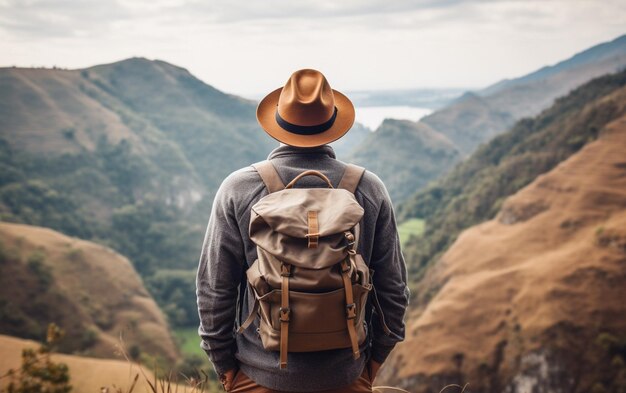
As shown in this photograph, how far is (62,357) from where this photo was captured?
34438 mm

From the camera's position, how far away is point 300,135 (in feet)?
8.00

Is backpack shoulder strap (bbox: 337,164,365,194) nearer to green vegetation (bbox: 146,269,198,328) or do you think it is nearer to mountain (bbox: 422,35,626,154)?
green vegetation (bbox: 146,269,198,328)

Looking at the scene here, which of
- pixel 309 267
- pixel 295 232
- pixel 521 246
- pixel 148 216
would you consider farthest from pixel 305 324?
pixel 148 216

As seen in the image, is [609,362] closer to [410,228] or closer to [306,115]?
[306,115]

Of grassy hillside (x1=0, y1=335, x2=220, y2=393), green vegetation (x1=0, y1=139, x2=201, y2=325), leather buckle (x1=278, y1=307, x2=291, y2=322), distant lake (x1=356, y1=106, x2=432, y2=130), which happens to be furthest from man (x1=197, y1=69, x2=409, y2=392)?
distant lake (x1=356, y1=106, x2=432, y2=130)

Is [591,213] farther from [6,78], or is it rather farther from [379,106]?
[6,78]

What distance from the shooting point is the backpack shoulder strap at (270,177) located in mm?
2322

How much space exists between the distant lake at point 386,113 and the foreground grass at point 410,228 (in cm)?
4324

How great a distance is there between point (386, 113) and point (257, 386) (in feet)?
427

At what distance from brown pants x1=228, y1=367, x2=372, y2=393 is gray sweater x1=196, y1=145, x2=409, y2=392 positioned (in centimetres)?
3

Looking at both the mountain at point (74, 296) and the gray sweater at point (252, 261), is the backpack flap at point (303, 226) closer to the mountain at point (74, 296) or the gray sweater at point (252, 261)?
the gray sweater at point (252, 261)

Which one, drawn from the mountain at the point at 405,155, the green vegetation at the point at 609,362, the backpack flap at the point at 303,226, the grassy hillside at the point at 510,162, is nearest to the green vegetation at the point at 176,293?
the grassy hillside at the point at 510,162

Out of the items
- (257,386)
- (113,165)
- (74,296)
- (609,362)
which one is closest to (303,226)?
(257,386)

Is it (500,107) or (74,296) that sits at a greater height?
(500,107)
